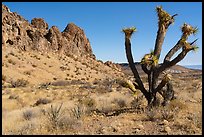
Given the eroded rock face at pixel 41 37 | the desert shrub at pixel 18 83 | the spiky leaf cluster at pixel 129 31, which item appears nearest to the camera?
the spiky leaf cluster at pixel 129 31

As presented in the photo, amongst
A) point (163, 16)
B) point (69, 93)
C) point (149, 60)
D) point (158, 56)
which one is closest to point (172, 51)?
point (158, 56)

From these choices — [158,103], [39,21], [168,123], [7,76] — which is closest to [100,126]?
[168,123]

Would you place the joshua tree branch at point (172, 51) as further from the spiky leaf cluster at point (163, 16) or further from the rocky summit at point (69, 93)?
the rocky summit at point (69, 93)

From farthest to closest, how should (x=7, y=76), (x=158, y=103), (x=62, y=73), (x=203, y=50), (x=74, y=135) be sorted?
(x=62, y=73), (x=7, y=76), (x=158, y=103), (x=203, y=50), (x=74, y=135)

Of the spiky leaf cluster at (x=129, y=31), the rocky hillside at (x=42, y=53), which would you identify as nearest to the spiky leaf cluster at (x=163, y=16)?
the spiky leaf cluster at (x=129, y=31)

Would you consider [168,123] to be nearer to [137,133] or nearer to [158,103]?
[137,133]

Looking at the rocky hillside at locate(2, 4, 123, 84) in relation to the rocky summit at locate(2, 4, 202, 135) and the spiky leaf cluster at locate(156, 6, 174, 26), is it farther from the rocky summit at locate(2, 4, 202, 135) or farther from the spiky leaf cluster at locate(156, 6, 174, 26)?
the spiky leaf cluster at locate(156, 6, 174, 26)

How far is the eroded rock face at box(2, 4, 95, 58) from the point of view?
48438 mm

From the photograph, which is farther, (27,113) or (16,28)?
(16,28)

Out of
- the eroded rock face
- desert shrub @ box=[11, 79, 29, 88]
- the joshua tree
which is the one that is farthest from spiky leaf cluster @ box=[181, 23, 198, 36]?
the eroded rock face

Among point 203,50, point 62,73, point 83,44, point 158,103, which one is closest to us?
point 203,50

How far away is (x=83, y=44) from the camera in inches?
2625

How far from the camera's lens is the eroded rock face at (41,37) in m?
48.4

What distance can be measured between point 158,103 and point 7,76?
26412 mm
